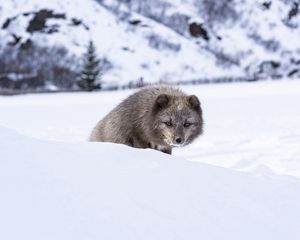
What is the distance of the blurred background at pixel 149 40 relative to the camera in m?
65.6

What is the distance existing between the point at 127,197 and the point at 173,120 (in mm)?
3768

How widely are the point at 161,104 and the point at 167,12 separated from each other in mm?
76977

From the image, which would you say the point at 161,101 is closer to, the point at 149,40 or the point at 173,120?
the point at 173,120

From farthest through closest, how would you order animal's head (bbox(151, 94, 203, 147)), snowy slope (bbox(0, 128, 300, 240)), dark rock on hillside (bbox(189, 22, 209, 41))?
1. dark rock on hillside (bbox(189, 22, 209, 41))
2. animal's head (bbox(151, 94, 203, 147))
3. snowy slope (bbox(0, 128, 300, 240))

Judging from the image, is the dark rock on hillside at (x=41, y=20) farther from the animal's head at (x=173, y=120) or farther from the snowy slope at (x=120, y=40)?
the animal's head at (x=173, y=120)

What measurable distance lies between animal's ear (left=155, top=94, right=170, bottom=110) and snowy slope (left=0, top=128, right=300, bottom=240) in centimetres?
275

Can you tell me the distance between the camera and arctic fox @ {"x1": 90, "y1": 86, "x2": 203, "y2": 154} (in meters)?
7.55

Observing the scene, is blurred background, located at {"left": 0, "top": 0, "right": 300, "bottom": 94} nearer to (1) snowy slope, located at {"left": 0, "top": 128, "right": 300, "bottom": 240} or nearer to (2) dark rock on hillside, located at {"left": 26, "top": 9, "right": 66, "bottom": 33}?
(2) dark rock on hillside, located at {"left": 26, "top": 9, "right": 66, "bottom": 33}

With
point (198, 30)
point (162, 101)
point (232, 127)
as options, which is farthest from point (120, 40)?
point (162, 101)

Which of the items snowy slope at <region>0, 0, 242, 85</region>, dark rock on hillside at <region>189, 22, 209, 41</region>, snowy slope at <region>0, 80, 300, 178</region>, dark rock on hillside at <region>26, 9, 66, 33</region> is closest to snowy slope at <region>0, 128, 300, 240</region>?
snowy slope at <region>0, 80, 300, 178</region>

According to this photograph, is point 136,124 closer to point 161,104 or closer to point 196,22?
point 161,104

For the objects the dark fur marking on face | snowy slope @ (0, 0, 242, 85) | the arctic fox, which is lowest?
snowy slope @ (0, 0, 242, 85)

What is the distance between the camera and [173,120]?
7.54 m

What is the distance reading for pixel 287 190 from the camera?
14.9 feet
